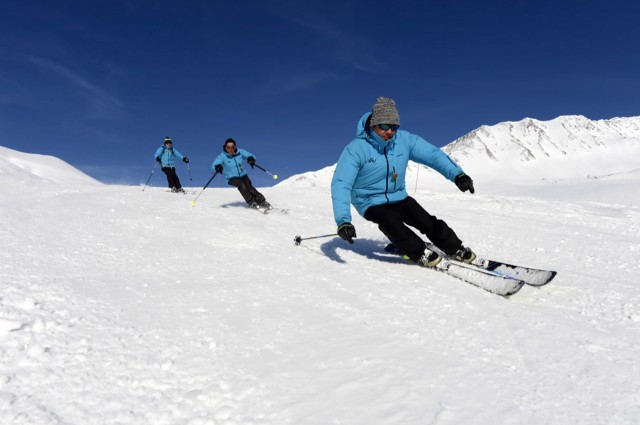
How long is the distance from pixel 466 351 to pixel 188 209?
290 inches

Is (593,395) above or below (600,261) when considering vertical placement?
below

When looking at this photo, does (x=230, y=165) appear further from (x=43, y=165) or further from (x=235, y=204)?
(x=43, y=165)

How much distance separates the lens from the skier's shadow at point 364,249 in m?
5.93

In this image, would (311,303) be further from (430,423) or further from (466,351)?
(430,423)

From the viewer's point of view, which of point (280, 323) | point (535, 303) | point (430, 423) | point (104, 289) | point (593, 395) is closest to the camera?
point (430, 423)

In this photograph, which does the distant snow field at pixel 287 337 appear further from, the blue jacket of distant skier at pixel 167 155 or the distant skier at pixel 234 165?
the blue jacket of distant skier at pixel 167 155

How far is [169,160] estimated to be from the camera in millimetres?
15625

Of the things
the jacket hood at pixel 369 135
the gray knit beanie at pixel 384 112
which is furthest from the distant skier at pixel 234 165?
the gray knit beanie at pixel 384 112

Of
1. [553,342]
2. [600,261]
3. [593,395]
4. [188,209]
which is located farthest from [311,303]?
[188,209]

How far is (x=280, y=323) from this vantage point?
3.25 metres

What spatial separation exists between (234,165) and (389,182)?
665 centimetres

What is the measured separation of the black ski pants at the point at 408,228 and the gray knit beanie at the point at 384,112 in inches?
44.6

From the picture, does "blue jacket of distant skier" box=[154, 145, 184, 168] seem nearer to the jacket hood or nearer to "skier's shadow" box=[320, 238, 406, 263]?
"skier's shadow" box=[320, 238, 406, 263]

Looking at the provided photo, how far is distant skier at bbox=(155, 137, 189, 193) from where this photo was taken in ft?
49.7
